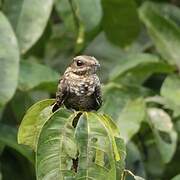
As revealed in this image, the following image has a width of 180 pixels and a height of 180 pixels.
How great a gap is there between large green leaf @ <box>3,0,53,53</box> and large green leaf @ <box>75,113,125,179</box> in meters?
1.39

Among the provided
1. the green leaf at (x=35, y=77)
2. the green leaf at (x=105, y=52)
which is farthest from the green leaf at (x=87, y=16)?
the green leaf at (x=105, y=52)

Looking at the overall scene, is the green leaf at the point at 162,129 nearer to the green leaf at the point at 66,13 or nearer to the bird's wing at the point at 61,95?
the green leaf at the point at 66,13

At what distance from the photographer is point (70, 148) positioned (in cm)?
191

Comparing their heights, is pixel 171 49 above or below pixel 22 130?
below

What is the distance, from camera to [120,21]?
3.98 metres

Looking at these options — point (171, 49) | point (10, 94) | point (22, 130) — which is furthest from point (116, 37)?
point (22, 130)

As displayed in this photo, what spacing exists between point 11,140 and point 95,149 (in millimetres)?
1391

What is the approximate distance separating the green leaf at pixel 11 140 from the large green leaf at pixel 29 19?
0.35 meters

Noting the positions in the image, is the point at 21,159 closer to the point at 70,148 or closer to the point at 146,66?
the point at 146,66

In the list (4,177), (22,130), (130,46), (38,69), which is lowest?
(4,177)

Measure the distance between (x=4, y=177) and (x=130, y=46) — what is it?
1.05m

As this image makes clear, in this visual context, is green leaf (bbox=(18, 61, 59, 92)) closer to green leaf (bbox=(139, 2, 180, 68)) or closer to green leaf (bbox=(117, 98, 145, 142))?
green leaf (bbox=(117, 98, 145, 142))

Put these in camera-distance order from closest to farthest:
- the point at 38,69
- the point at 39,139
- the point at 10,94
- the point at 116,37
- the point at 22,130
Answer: the point at 39,139 < the point at 22,130 < the point at 10,94 < the point at 38,69 < the point at 116,37

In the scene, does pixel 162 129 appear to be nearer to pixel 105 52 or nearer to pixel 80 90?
pixel 105 52
